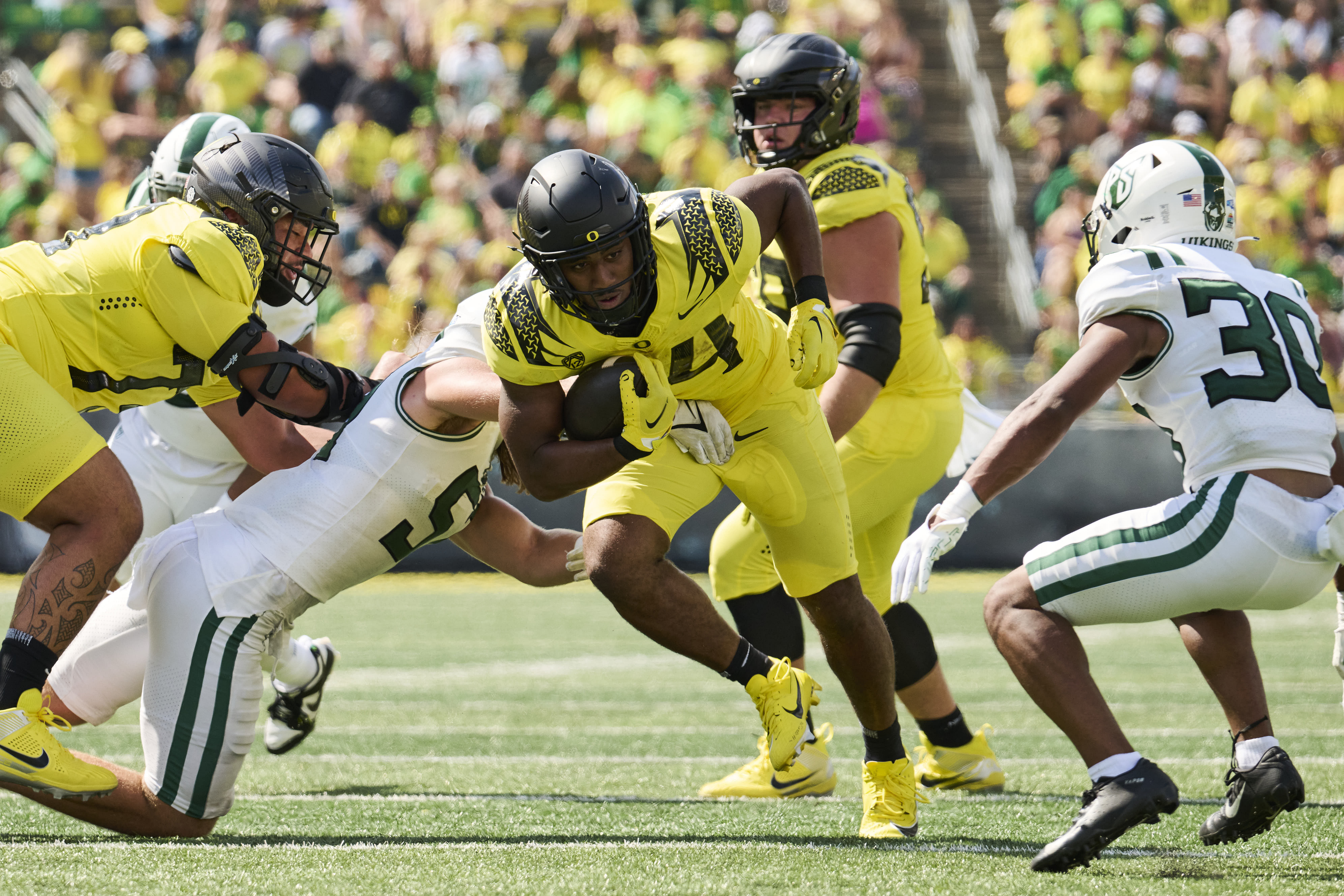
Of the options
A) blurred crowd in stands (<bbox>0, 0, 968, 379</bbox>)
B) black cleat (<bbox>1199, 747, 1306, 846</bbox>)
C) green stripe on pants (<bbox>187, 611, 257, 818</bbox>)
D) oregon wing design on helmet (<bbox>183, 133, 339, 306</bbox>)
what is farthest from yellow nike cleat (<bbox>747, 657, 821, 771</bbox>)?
blurred crowd in stands (<bbox>0, 0, 968, 379</bbox>)

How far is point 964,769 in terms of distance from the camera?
13.9 feet

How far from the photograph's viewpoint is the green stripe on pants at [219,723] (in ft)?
10.9

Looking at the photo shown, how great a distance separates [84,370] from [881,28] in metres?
11.0

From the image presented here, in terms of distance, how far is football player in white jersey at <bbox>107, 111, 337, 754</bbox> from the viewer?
4504mm

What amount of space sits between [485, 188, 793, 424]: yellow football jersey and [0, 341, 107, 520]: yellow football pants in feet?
3.27

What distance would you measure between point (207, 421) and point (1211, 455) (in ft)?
9.64

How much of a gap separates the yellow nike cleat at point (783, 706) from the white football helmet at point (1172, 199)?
1.22 m

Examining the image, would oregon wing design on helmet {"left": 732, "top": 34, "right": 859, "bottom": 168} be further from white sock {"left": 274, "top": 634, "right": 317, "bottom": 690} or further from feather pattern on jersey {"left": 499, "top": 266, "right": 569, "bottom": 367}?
white sock {"left": 274, "top": 634, "right": 317, "bottom": 690}

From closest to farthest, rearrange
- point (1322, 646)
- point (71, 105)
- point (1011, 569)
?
point (1322, 646) < point (1011, 569) < point (71, 105)

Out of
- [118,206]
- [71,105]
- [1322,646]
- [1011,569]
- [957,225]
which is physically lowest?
[1011,569]

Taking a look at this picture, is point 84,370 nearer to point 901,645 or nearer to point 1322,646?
point 901,645

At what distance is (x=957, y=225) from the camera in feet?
44.2

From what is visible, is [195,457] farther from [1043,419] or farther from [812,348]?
[1043,419]

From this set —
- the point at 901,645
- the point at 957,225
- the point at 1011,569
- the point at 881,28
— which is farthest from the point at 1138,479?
the point at 901,645
